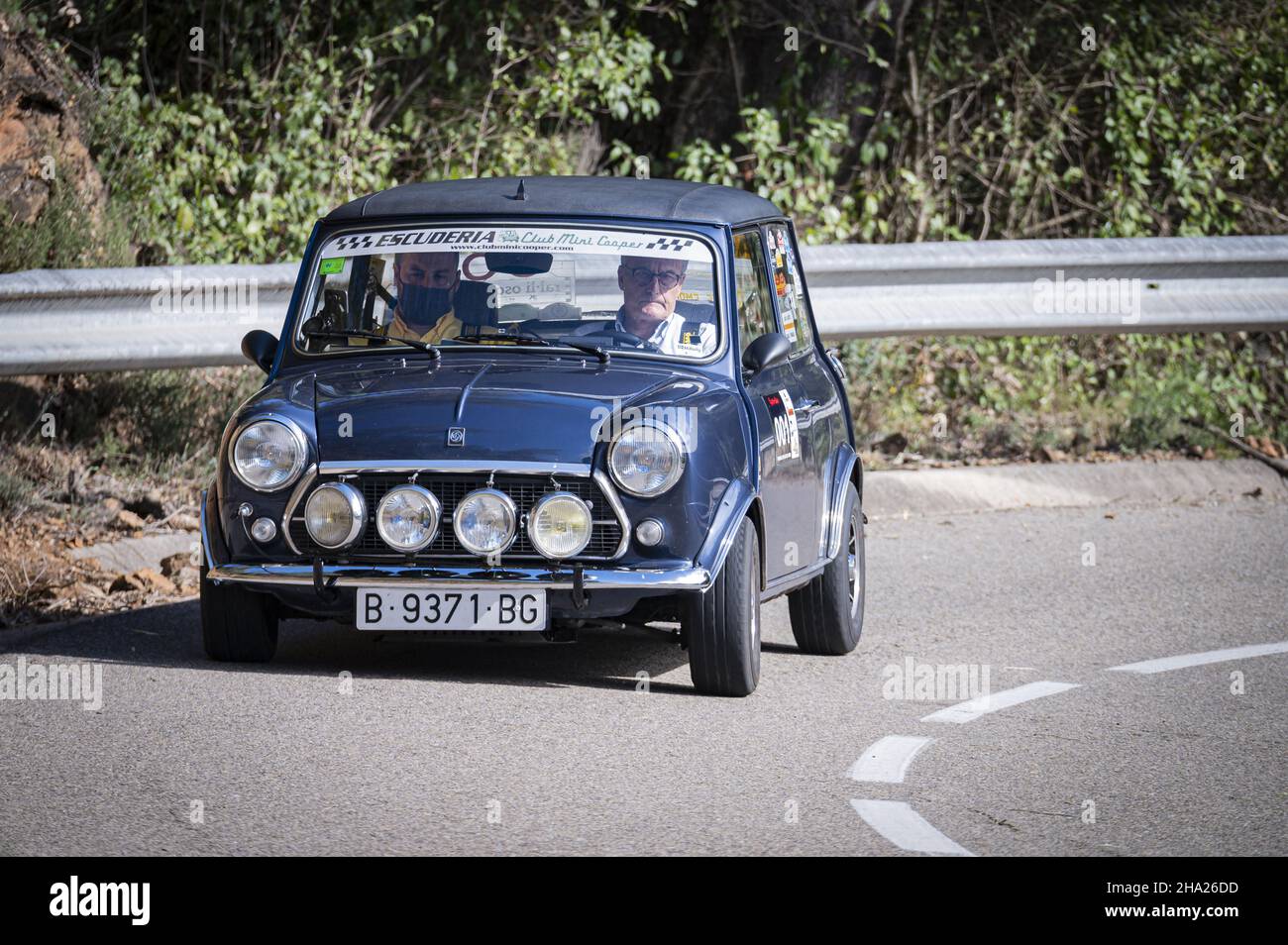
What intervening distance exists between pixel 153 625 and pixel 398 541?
1772mm

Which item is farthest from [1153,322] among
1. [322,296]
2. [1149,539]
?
[322,296]

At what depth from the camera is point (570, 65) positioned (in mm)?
14477

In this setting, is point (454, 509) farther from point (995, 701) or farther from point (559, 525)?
point (995, 701)

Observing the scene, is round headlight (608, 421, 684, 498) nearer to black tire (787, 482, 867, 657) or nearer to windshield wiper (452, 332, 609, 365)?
windshield wiper (452, 332, 609, 365)

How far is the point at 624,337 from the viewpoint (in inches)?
273

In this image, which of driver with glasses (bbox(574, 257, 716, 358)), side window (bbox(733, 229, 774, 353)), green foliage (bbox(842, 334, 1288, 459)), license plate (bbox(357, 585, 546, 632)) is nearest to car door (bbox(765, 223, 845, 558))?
side window (bbox(733, 229, 774, 353))

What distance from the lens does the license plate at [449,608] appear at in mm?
6164

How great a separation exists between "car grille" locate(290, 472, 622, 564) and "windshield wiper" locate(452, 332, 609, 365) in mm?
682

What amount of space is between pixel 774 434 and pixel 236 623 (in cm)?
199

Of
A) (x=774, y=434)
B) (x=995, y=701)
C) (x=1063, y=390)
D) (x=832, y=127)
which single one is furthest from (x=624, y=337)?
(x=832, y=127)

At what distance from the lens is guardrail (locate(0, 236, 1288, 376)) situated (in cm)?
877

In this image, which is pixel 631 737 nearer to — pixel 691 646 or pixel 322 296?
pixel 691 646

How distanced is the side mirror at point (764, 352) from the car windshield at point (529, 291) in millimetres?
135

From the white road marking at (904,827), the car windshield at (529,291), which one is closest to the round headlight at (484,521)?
the car windshield at (529,291)
